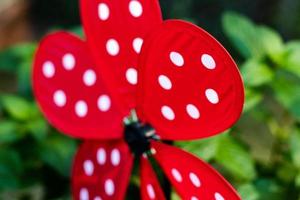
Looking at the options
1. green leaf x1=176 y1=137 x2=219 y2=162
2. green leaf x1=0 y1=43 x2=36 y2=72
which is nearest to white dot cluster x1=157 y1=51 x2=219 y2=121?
green leaf x1=176 y1=137 x2=219 y2=162

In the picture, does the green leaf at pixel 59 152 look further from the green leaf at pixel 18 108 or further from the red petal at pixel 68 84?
the red petal at pixel 68 84

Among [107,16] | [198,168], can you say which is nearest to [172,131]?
[198,168]

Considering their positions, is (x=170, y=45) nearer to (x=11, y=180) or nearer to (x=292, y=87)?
(x=292, y=87)

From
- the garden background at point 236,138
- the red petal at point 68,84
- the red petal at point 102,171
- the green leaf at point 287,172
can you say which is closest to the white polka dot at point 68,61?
the red petal at point 68,84

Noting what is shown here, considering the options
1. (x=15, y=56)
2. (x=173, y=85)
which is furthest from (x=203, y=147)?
(x=15, y=56)

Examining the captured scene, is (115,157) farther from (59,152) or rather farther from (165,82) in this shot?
(59,152)

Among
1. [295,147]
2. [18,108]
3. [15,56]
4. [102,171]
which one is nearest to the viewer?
[102,171]

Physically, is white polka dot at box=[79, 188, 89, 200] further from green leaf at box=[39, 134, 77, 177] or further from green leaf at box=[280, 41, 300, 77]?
green leaf at box=[280, 41, 300, 77]
